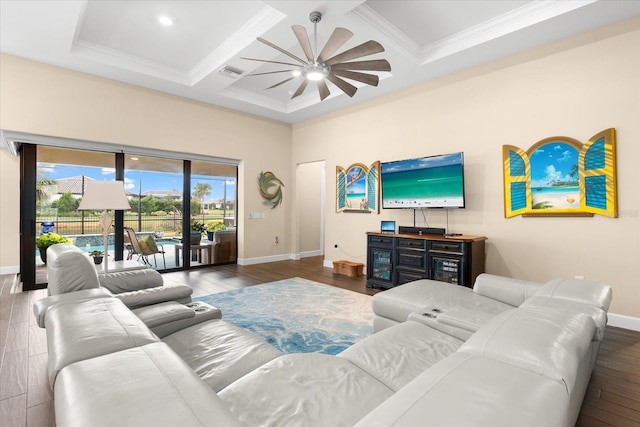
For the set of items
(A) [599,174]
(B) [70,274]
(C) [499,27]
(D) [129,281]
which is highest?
(C) [499,27]

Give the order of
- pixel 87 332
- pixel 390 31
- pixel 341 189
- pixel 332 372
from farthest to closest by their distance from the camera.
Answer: pixel 341 189 → pixel 390 31 → pixel 332 372 → pixel 87 332

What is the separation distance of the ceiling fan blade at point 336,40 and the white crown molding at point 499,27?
2.01 metres

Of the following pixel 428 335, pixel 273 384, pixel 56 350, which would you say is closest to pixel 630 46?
pixel 428 335

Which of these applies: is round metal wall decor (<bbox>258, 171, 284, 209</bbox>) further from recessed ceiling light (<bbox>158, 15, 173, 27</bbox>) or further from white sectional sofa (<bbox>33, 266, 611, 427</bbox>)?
white sectional sofa (<bbox>33, 266, 611, 427</bbox>)

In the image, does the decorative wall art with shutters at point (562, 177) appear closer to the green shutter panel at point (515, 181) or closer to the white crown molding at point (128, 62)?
the green shutter panel at point (515, 181)

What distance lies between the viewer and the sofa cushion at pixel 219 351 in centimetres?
140

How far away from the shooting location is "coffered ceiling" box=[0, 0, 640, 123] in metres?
3.20

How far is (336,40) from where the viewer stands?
266 cm

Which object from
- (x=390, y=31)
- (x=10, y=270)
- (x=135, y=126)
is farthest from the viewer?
(x=135, y=126)

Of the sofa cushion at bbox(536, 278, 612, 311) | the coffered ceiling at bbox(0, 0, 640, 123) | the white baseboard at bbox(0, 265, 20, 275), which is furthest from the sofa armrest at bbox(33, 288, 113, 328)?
the white baseboard at bbox(0, 265, 20, 275)

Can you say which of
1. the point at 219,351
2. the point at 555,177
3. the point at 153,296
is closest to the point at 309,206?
the point at 555,177

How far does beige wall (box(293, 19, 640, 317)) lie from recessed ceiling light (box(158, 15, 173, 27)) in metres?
3.35

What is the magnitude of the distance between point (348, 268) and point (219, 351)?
400 cm

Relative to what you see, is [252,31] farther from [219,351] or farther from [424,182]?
[219,351]
